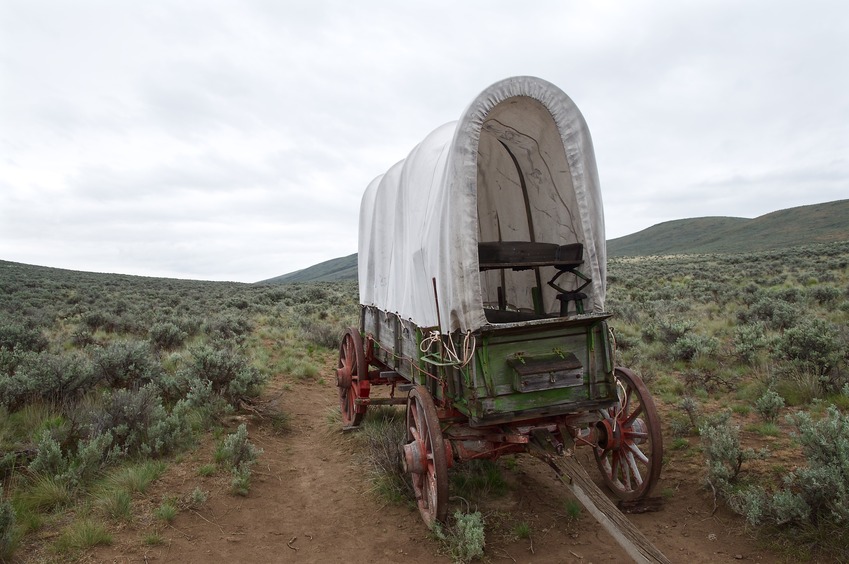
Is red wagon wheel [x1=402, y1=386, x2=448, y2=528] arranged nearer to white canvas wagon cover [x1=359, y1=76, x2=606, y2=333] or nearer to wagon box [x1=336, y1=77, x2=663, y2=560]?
wagon box [x1=336, y1=77, x2=663, y2=560]

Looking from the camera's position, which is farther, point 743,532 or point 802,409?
point 802,409

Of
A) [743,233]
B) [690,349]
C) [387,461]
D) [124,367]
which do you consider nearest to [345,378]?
[387,461]

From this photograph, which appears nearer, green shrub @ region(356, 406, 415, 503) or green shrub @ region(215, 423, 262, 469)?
green shrub @ region(356, 406, 415, 503)

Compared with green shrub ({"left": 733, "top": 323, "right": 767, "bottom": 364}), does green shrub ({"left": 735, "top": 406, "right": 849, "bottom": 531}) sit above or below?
below

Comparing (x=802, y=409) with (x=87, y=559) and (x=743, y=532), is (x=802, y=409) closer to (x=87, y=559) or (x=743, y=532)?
(x=743, y=532)

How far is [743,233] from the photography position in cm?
10250

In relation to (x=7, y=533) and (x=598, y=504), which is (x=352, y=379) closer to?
(x=7, y=533)

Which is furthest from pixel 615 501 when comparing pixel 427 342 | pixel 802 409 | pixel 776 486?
pixel 802 409

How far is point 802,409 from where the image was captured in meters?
5.66

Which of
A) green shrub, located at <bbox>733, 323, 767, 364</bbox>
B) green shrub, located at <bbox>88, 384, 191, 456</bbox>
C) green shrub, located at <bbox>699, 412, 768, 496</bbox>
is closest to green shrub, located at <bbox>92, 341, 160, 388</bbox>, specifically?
green shrub, located at <bbox>88, 384, 191, 456</bbox>

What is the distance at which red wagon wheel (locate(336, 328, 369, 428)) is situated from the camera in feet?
20.6

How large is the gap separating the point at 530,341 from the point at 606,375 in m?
0.70

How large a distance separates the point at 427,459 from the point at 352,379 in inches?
116

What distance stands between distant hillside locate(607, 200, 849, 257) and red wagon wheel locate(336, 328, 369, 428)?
2996 inches
